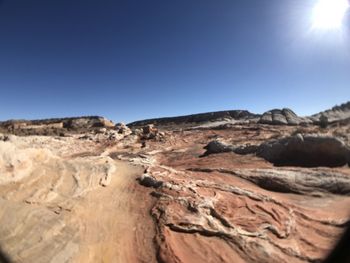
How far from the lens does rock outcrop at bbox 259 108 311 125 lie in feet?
97.1

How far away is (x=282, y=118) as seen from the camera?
3086cm

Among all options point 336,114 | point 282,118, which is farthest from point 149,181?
point 336,114

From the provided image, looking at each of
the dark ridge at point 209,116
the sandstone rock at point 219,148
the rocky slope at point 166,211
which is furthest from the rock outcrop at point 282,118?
the rocky slope at point 166,211

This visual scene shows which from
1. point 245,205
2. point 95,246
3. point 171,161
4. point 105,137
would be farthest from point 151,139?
point 95,246

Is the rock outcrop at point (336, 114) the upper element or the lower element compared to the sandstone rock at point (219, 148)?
upper

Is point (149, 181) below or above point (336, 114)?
below

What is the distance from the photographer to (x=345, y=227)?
21.3ft

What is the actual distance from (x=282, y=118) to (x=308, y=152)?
66.8 feet

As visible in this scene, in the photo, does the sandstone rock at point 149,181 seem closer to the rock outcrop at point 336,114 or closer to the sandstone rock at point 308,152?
the sandstone rock at point 308,152

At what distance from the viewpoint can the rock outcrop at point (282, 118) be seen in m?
29.6

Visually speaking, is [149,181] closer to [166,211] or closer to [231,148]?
[166,211]

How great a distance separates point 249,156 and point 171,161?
13.9 ft

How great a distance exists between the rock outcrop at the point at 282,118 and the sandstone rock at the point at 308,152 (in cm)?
1815

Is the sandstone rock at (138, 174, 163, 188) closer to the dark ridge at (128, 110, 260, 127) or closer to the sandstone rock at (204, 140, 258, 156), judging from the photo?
the sandstone rock at (204, 140, 258, 156)
